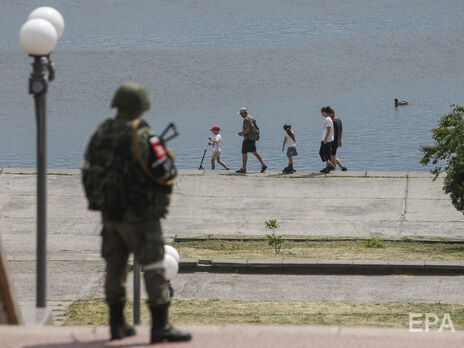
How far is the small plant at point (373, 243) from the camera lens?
586 inches

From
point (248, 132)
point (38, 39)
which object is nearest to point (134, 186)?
point (38, 39)

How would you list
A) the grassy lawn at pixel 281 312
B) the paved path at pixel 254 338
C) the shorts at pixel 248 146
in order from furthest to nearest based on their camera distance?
the shorts at pixel 248 146, the grassy lawn at pixel 281 312, the paved path at pixel 254 338

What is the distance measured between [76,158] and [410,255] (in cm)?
1861

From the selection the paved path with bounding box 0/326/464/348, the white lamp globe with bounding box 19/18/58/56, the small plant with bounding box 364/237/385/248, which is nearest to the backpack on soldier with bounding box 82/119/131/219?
the paved path with bounding box 0/326/464/348

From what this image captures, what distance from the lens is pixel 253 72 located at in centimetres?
4831

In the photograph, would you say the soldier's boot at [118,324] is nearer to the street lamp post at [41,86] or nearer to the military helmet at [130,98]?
the military helmet at [130,98]

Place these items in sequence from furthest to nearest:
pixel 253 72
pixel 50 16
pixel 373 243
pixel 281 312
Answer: pixel 253 72, pixel 373 243, pixel 281 312, pixel 50 16

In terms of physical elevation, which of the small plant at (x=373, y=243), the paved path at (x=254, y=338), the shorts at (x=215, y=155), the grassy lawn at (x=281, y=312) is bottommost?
the grassy lawn at (x=281, y=312)

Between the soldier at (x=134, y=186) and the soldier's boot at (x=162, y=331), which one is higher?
the soldier at (x=134, y=186)

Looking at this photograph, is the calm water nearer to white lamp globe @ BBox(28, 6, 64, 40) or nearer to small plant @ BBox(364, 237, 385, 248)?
small plant @ BBox(364, 237, 385, 248)

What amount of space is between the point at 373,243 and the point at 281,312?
468 centimetres

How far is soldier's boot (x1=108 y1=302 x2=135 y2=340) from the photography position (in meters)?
6.06

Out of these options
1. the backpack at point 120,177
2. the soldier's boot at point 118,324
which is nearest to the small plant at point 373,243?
the soldier's boot at point 118,324

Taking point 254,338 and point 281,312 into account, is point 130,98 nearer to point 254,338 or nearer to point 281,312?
point 254,338
